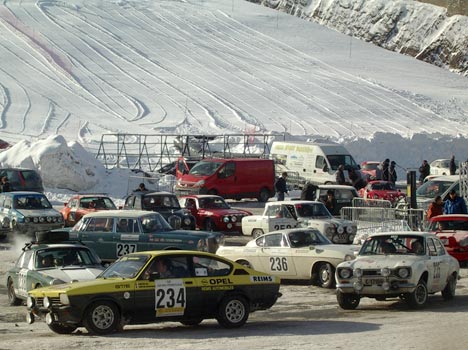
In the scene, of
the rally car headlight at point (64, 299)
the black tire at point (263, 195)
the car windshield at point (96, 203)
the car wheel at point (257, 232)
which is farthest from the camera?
the black tire at point (263, 195)

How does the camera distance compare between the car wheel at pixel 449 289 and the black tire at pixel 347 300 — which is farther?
the car wheel at pixel 449 289

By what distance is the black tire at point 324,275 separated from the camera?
1972 centimetres

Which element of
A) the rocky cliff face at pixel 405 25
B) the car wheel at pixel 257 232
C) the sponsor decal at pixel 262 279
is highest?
the rocky cliff face at pixel 405 25

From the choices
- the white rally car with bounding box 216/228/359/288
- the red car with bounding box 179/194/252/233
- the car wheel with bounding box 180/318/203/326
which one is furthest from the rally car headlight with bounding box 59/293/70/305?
the red car with bounding box 179/194/252/233

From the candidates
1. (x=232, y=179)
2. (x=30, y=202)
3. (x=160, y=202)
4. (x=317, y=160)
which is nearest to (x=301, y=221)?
(x=160, y=202)

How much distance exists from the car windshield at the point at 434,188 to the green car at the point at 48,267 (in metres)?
15.0

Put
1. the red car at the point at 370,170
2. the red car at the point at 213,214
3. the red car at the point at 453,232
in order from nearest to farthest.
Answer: the red car at the point at 453,232 → the red car at the point at 213,214 → the red car at the point at 370,170

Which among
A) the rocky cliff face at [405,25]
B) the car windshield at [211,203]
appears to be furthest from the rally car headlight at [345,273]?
the rocky cliff face at [405,25]

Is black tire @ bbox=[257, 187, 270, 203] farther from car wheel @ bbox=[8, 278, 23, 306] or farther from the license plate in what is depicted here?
the license plate

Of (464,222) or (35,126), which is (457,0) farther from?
(464,222)

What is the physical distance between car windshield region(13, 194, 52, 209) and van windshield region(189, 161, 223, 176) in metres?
9.27

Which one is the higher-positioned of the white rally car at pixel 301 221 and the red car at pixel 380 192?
the red car at pixel 380 192

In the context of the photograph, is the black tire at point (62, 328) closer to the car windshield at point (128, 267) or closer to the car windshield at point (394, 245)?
the car windshield at point (128, 267)

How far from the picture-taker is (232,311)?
49.5 ft
